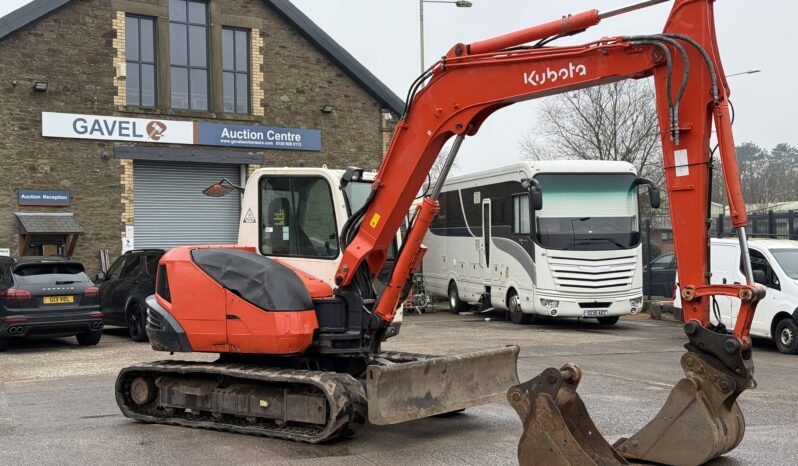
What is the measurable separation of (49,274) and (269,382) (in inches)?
357

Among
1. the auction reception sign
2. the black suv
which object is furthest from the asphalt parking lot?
the auction reception sign

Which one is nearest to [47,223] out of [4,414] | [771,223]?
[4,414]

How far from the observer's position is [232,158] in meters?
24.9

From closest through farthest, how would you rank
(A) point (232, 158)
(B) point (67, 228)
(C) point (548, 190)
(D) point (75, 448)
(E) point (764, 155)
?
(D) point (75, 448) < (C) point (548, 190) < (B) point (67, 228) < (A) point (232, 158) < (E) point (764, 155)

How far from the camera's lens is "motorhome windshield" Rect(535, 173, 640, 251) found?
18.2 meters

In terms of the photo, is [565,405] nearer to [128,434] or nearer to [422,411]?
[422,411]

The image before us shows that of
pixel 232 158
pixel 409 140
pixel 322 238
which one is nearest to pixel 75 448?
pixel 322 238

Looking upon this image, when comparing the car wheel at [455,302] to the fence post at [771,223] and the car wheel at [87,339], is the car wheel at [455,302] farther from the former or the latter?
the car wheel at [87,339]

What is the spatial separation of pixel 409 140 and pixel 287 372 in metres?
2.37

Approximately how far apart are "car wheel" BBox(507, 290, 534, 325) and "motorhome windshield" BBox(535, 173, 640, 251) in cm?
184

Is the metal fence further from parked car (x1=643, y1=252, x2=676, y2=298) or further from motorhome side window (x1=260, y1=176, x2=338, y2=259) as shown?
motorhome side window (x1=260, y1=176, x2=338, y2=259)

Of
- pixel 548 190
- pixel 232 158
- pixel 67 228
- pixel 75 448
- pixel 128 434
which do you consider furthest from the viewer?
pixel 232 158

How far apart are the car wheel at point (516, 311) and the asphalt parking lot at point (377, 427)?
12.7 feet

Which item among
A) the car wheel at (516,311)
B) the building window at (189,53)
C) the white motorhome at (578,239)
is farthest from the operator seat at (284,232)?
the building window at (189,53)
